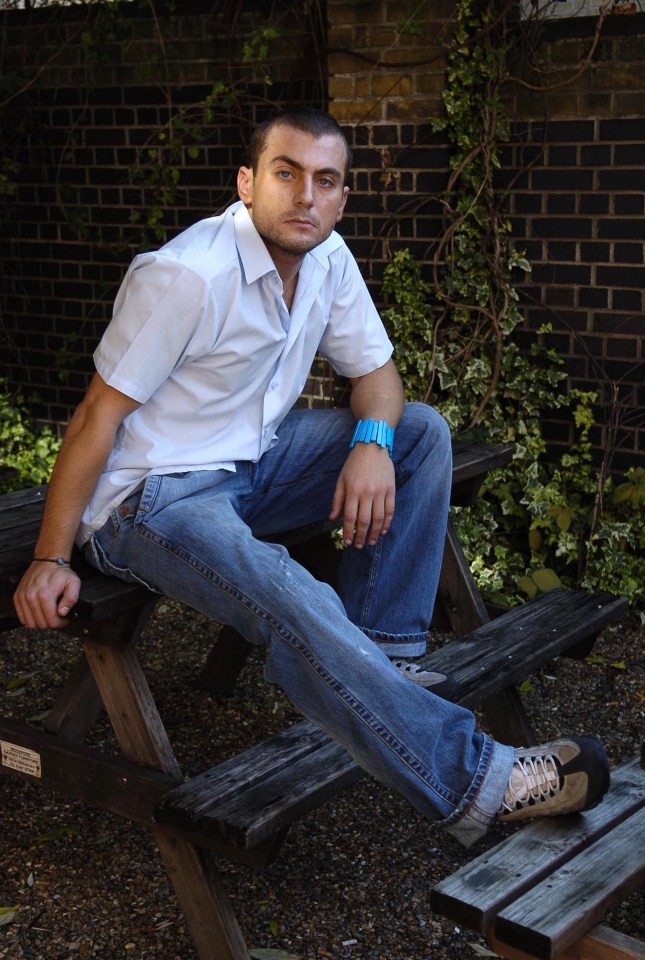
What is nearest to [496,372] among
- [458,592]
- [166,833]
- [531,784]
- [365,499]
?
[458,592]

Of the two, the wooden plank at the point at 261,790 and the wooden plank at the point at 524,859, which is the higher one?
the wooden plank at the point at 524,859

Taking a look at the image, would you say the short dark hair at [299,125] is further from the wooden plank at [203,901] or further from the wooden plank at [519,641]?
the wooden plank at [203,901]

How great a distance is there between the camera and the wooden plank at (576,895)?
1.76m

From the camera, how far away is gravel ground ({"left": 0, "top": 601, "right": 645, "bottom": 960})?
259 centimetres

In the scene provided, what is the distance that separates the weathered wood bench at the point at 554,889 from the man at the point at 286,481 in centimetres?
12

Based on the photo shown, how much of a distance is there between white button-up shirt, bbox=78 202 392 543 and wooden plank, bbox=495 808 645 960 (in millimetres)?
1235

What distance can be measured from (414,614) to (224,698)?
1.16 meters

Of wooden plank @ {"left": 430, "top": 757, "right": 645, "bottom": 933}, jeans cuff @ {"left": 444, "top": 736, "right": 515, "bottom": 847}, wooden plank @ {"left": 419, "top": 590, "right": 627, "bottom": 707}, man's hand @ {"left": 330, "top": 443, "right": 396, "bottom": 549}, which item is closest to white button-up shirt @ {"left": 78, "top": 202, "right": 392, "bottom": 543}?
man's hand @ {"left": 330, "top": 443, "right": 396, "bottom": 549}

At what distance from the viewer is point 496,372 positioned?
4.82 meters

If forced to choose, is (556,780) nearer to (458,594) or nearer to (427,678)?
(427,678)

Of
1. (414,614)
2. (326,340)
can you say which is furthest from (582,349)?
(414,614)

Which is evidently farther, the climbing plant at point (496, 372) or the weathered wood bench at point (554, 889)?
the climbing plant at point (496, 372)

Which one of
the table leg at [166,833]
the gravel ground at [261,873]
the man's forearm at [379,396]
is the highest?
the man's forearm at [379,396]

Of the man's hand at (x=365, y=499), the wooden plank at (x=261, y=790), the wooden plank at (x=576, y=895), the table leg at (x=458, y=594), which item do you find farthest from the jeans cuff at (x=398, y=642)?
the wooden plank at (x=576, y=895)
